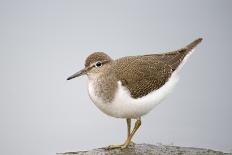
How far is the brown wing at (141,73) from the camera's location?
20.6 feet

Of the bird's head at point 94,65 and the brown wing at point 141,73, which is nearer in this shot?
the brown wing at point 141,73

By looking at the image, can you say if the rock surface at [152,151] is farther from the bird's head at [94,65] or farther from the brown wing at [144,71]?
the bird's head at [94,65]

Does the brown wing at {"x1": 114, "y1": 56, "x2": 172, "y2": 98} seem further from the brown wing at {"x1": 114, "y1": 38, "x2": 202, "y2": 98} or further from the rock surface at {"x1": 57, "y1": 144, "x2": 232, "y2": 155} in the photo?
the rock surface at {"x1": 57, "y1": 144, "x2": 232, "y2": 155}

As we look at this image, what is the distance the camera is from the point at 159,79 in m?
6.65

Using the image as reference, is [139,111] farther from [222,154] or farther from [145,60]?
[222,154]

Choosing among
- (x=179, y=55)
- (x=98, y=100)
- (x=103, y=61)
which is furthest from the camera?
(x=179, y=55)

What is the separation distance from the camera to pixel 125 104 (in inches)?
238

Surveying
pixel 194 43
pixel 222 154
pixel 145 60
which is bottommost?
pixel 222 154

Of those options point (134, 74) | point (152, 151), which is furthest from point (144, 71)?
point (152, 151)

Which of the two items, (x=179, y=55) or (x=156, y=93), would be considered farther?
(x=179, y=55)

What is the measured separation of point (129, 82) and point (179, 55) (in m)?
1.47

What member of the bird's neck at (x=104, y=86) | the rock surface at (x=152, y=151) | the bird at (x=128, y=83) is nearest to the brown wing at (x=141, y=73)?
the bird at (x=128, y=83)

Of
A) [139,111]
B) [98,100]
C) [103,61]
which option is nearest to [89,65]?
[103,61]

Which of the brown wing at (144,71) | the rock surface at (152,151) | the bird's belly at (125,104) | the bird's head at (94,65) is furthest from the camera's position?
the bird's head at (94,65)
